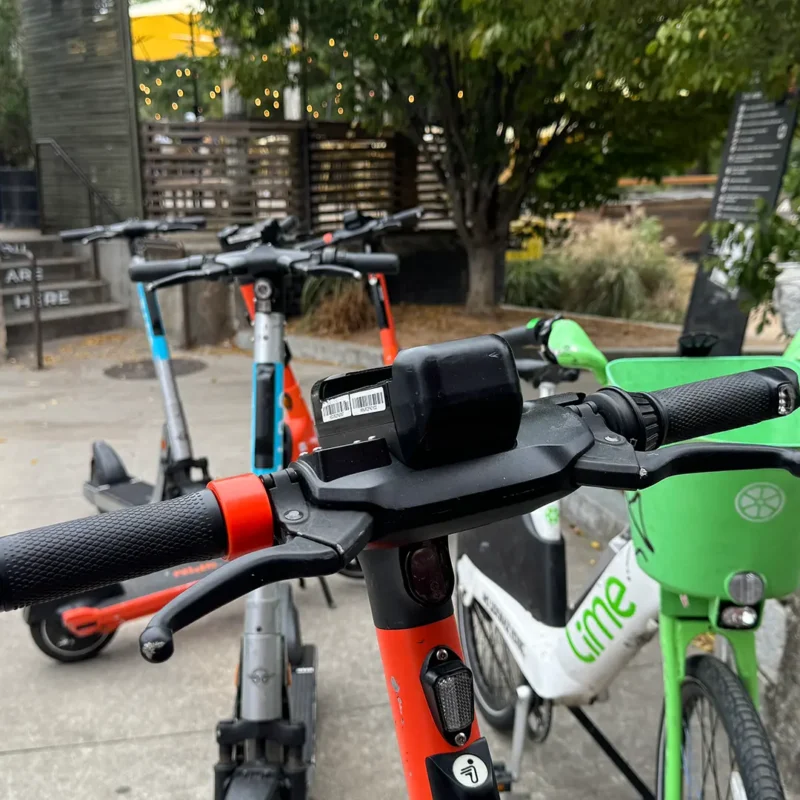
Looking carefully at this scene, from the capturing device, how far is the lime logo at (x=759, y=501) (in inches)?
58.2

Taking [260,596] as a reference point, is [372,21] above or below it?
above

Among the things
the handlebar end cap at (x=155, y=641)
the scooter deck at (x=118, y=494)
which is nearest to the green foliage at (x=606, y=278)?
the scooter deck at (x=118, y=494)

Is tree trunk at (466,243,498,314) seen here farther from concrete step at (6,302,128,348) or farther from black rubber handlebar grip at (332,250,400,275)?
black rubber handlebar grip at (332,250,400,275)

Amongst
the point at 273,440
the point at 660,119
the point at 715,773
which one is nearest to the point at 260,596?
the point at 273,440

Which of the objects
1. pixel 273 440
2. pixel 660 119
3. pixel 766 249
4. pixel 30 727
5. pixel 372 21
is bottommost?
pixel 30 727

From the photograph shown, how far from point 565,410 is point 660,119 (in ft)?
23.3

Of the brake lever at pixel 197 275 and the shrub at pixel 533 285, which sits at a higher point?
the brake lever at pixel 197 275

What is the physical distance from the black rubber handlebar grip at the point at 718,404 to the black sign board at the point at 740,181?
157 inches

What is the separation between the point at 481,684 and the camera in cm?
280

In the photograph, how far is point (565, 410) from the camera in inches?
41.3

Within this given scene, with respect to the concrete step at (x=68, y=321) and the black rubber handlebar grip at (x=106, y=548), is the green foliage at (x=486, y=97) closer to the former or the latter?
the concrete step at (x=68, y=321)

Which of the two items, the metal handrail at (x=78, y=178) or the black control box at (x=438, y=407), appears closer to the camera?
the black control box at (x=438, y=407)

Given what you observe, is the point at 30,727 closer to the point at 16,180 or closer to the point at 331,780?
the point at 331,780

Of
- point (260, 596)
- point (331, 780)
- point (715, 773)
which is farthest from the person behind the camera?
point (331, 780)
